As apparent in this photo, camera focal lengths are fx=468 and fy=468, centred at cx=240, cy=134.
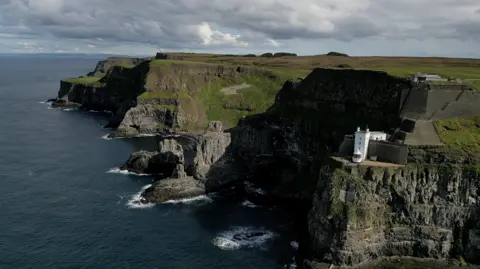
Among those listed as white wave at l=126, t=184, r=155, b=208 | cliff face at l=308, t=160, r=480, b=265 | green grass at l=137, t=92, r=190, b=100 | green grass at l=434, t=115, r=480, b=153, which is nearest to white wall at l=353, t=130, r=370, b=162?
cliff face at l=308, t=160, r=480, b=265

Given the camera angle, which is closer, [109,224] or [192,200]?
[109,224]

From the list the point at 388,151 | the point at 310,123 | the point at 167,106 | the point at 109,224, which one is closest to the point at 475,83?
the point at 388,151

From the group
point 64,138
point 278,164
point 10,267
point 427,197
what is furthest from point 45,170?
point 427,197

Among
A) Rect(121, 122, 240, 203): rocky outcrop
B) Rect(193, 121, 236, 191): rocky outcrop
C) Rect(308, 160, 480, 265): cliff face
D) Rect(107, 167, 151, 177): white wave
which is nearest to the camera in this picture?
Rect(308, 160, 480, 265): cliff face

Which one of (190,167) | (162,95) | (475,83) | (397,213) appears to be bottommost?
(190,167)

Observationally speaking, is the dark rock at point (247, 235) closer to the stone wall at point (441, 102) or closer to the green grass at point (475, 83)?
the stone wall at point (441, 102)

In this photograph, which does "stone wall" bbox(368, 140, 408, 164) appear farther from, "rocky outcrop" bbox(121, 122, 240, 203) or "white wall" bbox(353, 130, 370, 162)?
"rocky outcrop" bbox(121, 122, 240, 203)

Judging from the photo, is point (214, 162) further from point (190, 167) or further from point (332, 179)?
point (332, 179)
